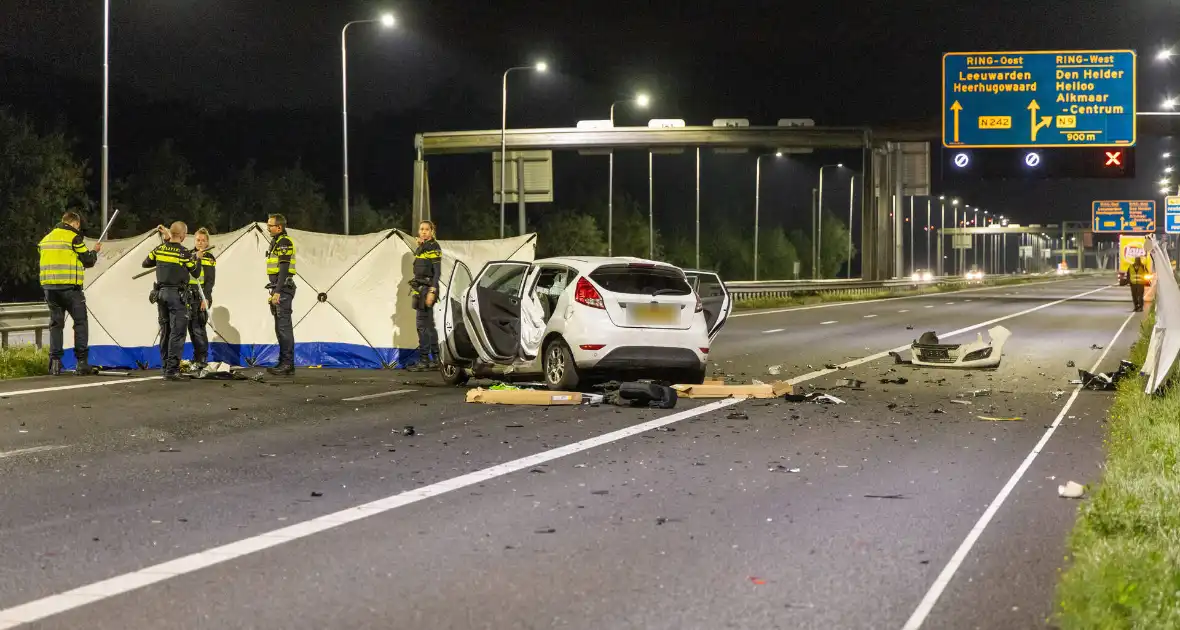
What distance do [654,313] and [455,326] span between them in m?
2.37

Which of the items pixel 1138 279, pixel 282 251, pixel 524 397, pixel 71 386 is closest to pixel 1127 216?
pixel 1138 279

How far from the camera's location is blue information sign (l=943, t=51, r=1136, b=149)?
3703 centimetres

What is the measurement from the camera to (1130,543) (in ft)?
20.3

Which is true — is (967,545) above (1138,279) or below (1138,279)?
below

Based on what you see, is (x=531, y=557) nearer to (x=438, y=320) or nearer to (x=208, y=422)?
(x=208, y=422)

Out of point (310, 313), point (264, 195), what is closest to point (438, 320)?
point (310, 313)

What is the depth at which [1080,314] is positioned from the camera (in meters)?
37.9

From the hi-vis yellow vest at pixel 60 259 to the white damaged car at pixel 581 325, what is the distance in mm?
4752

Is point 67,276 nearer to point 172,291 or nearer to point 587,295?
point 172,291

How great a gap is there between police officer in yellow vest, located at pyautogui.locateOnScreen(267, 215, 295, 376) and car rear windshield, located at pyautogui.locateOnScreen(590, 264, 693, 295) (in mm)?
4486

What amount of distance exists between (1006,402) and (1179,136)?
28871 mm

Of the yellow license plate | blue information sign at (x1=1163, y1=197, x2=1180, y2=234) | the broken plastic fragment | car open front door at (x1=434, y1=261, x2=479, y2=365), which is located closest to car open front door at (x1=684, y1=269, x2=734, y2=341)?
the yellow license plate

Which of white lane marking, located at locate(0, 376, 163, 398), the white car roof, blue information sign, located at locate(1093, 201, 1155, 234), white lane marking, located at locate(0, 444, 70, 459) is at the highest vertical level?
blue information sign, located at locate(1093, 201, 1155, 234)

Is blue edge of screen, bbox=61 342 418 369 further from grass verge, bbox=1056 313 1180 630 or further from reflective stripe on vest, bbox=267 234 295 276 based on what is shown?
grass verge, bbox=1056 313 1180 630
